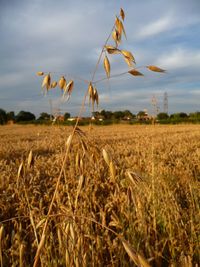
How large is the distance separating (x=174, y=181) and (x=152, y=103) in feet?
3.92

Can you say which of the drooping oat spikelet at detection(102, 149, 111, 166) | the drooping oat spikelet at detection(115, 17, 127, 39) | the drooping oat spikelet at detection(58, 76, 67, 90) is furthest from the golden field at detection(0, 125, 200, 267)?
the drooping oat spikelet at detection(115, 17, 127, 39)

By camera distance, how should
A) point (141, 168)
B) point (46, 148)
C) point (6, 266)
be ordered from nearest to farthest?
point (6, 266)
point (141, 168)
point (46, 148)

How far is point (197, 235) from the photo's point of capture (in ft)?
6.98

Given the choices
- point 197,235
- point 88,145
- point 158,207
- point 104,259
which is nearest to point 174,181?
point 158,207

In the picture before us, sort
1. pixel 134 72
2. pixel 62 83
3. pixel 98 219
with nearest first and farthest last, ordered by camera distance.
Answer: pixel 134 72 → pixel 62 83 → pixel 98 219

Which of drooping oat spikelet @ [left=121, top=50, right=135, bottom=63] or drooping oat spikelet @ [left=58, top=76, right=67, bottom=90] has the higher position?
drooping oat spikelet @ [left=121, top=50, right=135, bottom=63]

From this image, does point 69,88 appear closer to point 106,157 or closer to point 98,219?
point 106,157

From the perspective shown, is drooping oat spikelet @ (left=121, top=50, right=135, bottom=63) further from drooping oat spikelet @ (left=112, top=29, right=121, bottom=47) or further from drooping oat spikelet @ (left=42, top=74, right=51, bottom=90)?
drooping oat spikelet @ (left=42, top=74, right=51, bottom=90)

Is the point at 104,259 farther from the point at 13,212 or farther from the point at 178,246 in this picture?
the point at 13,212

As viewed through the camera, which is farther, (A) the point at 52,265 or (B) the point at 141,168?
(B) the point at 141,168

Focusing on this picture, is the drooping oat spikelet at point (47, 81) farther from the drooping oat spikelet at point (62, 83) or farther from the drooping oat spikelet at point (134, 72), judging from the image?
the drooping oat spikelet at point (134, 72)

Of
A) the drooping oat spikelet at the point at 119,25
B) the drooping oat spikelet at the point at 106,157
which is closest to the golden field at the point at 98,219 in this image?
the drooping oat spikelet at the point at 106,157

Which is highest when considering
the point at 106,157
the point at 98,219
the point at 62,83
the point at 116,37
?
the point at 116,37

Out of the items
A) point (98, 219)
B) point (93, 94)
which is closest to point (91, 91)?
point (93, 94)
